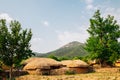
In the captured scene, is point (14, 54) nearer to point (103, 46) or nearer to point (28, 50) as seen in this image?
point (28, 50)

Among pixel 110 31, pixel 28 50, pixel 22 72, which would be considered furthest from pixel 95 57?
pixel 28 50

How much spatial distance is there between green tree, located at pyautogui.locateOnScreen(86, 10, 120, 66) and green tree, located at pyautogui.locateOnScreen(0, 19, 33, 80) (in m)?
19.1

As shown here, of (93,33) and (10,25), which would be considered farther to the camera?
(93,33)

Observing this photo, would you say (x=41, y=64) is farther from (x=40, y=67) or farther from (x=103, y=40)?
(x=103, y=40)

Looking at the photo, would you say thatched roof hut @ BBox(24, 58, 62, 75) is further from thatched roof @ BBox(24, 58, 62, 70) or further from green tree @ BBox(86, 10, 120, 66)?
green tree @ BBox(86, 10, 120, 66)

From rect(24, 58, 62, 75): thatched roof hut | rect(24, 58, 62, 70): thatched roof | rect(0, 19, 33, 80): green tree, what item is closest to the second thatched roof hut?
rect(24, 58, 62, 70): thatched roof

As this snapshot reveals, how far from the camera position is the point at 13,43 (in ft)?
109

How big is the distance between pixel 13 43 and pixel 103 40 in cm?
2198

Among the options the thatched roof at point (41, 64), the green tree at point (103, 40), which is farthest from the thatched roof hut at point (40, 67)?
the green tree at point (103, 40)

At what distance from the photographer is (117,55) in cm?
4850

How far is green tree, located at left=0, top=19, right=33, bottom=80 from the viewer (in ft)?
109

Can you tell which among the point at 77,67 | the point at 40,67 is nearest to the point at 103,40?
the point at 77,67

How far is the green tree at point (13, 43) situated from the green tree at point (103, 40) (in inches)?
753

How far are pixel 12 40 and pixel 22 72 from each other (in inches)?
342
